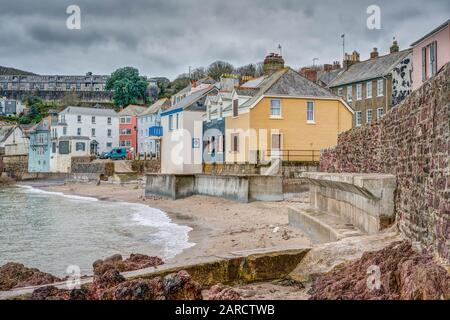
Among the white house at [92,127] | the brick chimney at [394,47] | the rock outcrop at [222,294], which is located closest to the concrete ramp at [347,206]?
the rock outcrop at [222,294]

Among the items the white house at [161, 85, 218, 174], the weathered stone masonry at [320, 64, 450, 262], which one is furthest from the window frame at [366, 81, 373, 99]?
the weathered stone masonry at [320, 64, 450, 262]

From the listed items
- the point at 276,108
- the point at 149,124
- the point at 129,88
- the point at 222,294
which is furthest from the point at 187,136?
the point at 129,88

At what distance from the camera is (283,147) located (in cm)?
3353

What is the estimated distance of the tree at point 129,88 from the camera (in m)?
107

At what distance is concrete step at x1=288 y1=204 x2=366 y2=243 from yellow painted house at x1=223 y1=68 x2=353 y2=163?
1405 cm

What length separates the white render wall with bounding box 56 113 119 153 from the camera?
84188mm

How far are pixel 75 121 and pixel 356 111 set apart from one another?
5170cm

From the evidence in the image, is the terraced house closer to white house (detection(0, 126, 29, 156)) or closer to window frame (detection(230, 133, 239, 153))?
window frame (detection(230, 133, 239, 153))

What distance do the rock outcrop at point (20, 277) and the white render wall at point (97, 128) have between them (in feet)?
244

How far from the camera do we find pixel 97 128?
85875mm

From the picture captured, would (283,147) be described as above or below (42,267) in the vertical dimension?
above

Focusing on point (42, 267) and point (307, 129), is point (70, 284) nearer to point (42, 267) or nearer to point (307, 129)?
point (42, 267)
